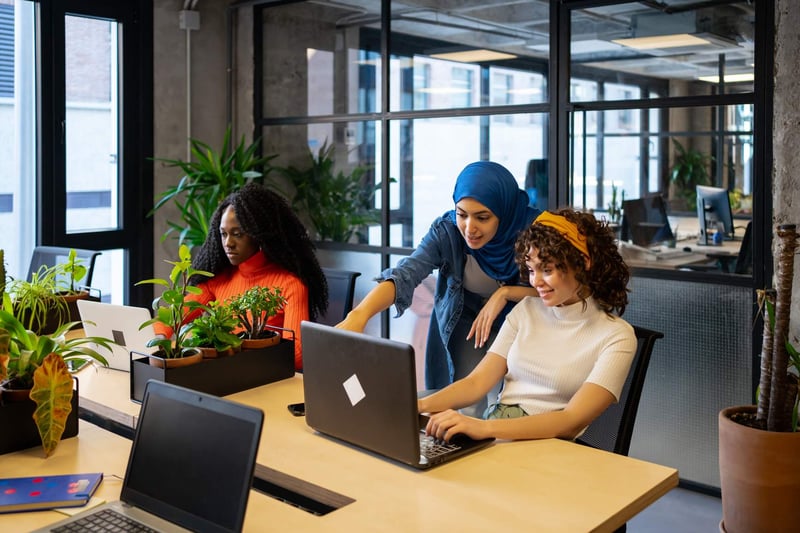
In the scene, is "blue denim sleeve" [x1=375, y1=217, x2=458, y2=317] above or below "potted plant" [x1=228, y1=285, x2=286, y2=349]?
above

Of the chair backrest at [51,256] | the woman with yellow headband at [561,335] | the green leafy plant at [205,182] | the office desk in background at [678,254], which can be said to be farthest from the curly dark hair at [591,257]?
the green leafy plant at [205,182]

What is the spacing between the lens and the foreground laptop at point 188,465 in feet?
4.70

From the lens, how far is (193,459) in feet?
4.96

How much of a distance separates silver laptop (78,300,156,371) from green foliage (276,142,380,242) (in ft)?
7.22

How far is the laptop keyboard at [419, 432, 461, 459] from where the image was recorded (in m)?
1.84

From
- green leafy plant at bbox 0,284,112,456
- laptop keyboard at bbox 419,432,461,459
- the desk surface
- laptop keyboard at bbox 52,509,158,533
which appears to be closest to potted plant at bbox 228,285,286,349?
the desk surface

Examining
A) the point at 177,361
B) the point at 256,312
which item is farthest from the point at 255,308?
the point at 177,361

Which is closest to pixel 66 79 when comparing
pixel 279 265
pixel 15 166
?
pixel 15 166

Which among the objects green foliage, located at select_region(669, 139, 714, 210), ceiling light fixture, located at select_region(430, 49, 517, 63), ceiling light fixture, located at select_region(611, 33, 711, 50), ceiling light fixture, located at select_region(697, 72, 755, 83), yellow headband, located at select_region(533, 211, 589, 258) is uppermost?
ceiling light fixture, located at select_region(430, 49, 517, 63)

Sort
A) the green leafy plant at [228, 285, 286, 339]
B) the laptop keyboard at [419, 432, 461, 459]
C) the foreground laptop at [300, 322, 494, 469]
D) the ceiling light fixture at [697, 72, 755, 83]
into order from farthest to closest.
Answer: the ceiling light fixture at [697, 72, 755, 83]
the green leafy plant at [228, 285, 286, 339]
the laptop keyboard at [419, 432, 461, 459]
the foreground laptop at [300, 322, 494, 469]

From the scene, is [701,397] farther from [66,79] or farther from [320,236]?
[66,79]

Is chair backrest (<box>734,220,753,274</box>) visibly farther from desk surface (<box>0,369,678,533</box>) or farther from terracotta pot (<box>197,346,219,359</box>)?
terracotta pot (<box>197,346,219,359</box>)

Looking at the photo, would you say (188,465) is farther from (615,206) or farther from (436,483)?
(615,206)

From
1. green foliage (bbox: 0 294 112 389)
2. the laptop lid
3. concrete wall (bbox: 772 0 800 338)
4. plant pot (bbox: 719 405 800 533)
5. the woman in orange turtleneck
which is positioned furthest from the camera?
concrete wall (bbox: 772 0 800 338)
